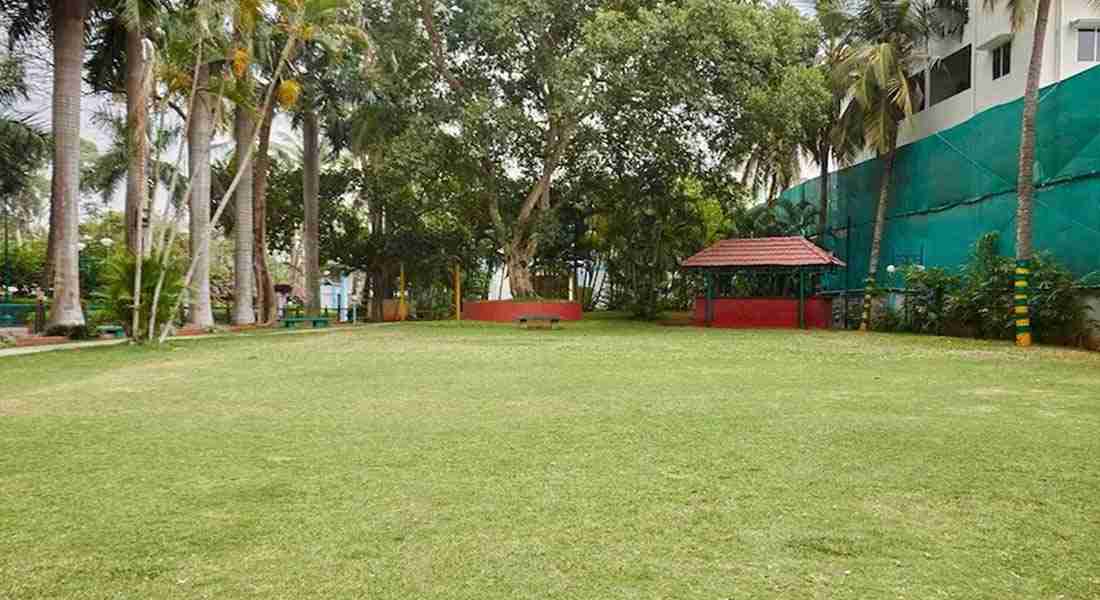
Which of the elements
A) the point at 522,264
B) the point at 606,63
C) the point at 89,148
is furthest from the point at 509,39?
the point at 89,148

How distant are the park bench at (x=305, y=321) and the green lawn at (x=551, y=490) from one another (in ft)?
41.6

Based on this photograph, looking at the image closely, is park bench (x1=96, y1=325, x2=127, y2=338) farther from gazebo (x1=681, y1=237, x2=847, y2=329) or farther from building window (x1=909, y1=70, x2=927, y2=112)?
building window (x1=909, y1=70, x2=927, y2=112)

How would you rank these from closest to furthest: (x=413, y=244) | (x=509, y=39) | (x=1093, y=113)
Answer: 1. (x=1093, y=113)
2. (x=509, y=39)
3. (x=413, y=244)

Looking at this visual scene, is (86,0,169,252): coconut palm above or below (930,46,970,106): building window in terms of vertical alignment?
below

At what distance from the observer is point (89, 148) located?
53594 mm

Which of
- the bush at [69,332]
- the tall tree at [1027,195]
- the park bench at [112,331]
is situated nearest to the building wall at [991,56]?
the tall tree at [1027,195]

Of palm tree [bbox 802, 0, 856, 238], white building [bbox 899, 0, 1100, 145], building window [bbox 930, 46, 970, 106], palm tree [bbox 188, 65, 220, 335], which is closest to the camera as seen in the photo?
palm tree [bbox 188, 65, 220, 335]

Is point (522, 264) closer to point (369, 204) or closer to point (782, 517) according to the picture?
point (369, 204)

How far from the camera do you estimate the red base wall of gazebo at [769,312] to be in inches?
856

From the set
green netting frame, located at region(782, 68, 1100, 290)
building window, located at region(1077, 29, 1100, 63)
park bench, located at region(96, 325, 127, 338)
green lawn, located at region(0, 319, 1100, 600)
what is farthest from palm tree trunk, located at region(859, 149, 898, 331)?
park bench, located at region(96, 325, 127, 338)

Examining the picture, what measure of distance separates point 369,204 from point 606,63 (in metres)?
14.8

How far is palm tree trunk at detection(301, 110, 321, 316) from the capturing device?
83.9ft

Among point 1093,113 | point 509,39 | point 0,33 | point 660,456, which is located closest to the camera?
point 660,456

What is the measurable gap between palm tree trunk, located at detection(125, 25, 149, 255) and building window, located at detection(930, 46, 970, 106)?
21.0 metres
